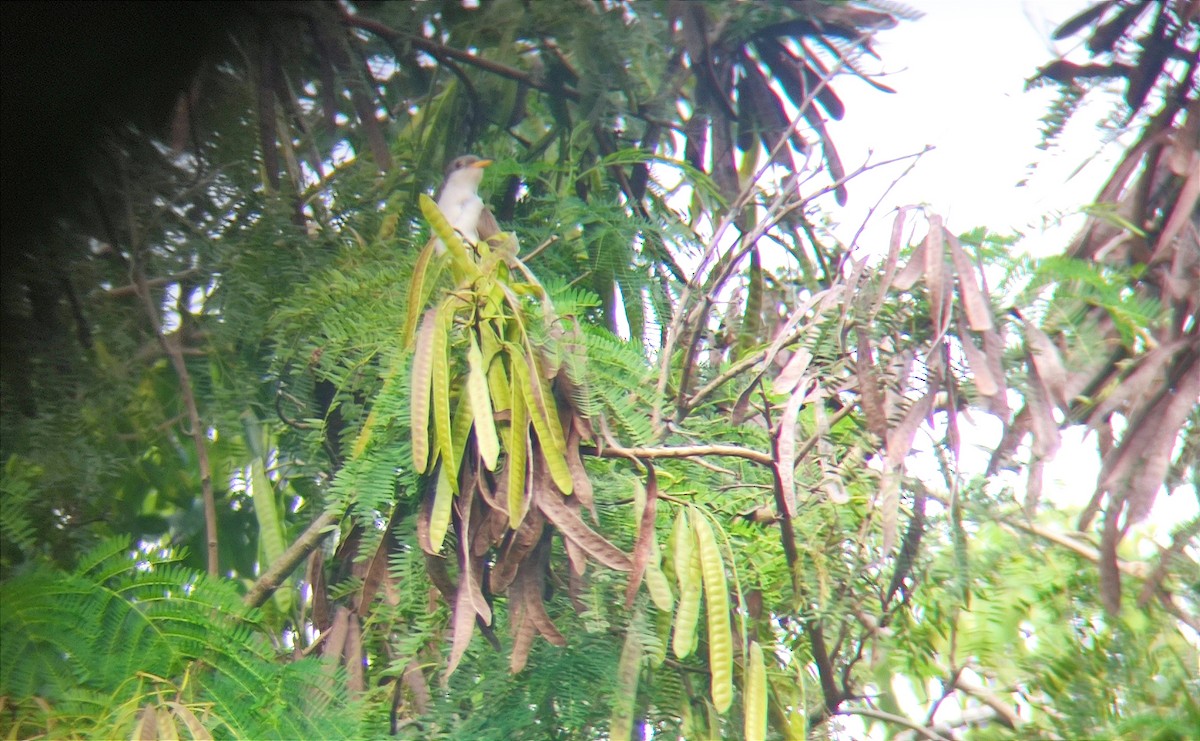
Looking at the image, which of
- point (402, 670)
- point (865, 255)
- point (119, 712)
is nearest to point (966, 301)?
point (865, 255)

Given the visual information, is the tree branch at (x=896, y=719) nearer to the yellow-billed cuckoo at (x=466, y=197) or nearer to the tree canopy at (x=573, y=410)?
the tree canopy at (x=573, y=410)

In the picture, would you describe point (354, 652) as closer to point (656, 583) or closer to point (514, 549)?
point (514, 549)

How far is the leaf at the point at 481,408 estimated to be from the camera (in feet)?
5.51

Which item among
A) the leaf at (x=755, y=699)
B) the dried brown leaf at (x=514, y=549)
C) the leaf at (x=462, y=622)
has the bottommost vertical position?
the leaf at (x=755, y=699)

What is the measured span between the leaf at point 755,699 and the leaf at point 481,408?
1.71ft

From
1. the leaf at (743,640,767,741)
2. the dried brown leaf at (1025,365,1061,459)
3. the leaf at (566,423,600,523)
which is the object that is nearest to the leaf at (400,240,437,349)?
the leaf at (566,423,600,523)

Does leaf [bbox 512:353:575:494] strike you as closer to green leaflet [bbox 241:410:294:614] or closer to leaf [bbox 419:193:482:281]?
leaf [bbox 419:193:482:281]

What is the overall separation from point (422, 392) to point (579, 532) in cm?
33

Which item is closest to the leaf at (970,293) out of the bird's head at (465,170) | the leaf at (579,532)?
the leaf at (579,532)

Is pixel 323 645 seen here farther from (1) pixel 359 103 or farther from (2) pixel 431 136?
(2) pixel 431 136

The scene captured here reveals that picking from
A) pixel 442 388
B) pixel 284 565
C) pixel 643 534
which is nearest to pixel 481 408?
pixel 442 388

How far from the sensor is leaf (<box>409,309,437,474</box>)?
167 centimetres

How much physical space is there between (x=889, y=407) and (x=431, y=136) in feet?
5.97

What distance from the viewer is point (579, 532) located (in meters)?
1.76
